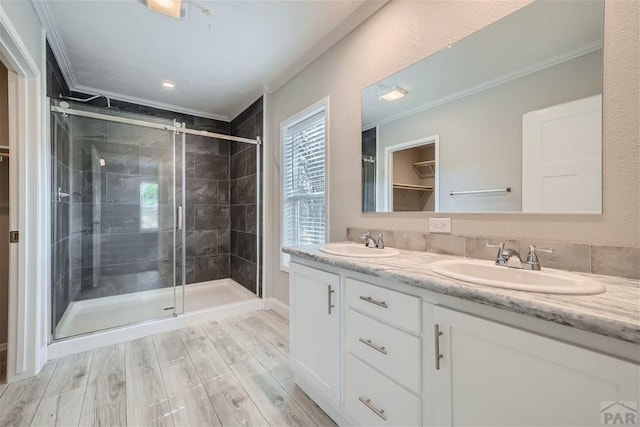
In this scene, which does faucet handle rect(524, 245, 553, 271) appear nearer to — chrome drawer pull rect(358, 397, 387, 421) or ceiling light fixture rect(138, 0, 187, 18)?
chrome drawer pull rect(358, 397, 387, 421)

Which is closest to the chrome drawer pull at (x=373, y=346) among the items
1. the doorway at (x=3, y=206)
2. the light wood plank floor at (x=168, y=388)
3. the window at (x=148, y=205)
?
the light wood plank floor at (x=168, y=388)

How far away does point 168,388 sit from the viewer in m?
1.72

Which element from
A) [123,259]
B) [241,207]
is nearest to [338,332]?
[241,207]

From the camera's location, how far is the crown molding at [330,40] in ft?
6.25

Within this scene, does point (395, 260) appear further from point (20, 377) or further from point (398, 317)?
point (20, 377)

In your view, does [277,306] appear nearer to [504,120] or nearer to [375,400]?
[375,400]

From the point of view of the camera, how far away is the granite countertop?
2.04 feet

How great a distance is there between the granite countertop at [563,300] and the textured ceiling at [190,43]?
1.93 m

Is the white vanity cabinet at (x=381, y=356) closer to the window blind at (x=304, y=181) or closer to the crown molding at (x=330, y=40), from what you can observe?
the window blind at (x=304, y=181)

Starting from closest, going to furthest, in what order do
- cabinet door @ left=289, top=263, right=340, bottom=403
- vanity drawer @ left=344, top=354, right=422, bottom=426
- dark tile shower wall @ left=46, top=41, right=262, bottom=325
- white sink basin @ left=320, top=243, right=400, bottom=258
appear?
vanity drawer @ left=344, top=354, right=422, bottom=426
cabinet door @ left=289, top=263, right=340, bottom=403
white sink basin @ left=320, top=243, right=400, bottom=258
dark tile shower wall @ left=46, top=41, right=262, bottom=325

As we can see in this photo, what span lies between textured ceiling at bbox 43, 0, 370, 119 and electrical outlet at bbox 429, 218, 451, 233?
161 centimetres

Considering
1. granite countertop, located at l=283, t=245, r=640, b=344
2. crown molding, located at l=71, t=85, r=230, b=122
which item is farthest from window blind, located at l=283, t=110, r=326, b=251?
crown molding, located at l=71, t=85, r=230, b=122

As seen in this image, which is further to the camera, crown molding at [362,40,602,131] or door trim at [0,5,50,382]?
door trim at [0,5,50,382]

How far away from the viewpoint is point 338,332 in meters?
1.39
